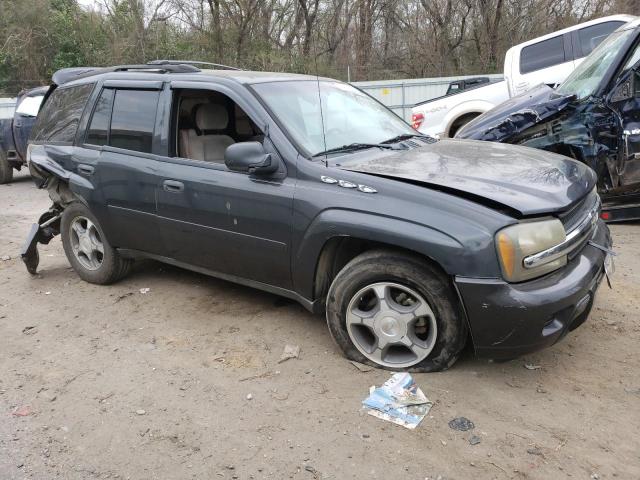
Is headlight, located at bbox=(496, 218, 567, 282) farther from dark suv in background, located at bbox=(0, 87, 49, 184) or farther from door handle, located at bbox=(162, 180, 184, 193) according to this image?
dark suv in background, located at bbox=(0, 87, 49, 184)

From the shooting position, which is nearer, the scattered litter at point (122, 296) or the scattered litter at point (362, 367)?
the scattered litter at point (362, 367)

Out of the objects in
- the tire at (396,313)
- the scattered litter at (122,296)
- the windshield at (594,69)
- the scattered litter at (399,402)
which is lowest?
the scattered litter at (399,402)

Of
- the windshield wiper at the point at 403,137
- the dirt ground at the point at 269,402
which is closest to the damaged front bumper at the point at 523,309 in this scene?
the dirt ground at the point at 269,402

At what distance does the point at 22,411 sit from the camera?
124 inches

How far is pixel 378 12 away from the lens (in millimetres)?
23938

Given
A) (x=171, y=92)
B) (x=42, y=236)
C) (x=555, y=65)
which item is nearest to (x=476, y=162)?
(x=171, y=92)

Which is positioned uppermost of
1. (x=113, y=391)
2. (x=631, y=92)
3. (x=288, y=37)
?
(x=288, y=37)

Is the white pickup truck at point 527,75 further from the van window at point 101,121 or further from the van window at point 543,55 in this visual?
the van window at point 101,121

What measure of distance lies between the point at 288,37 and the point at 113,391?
2320cm

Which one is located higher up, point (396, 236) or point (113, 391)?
point (396, 236)

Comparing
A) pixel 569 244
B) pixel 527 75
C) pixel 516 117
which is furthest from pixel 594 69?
pixel 569 244

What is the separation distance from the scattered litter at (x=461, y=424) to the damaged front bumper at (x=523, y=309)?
0.37m

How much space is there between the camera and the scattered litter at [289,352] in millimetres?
3544

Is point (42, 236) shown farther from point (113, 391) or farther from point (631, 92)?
point (631, 92)
